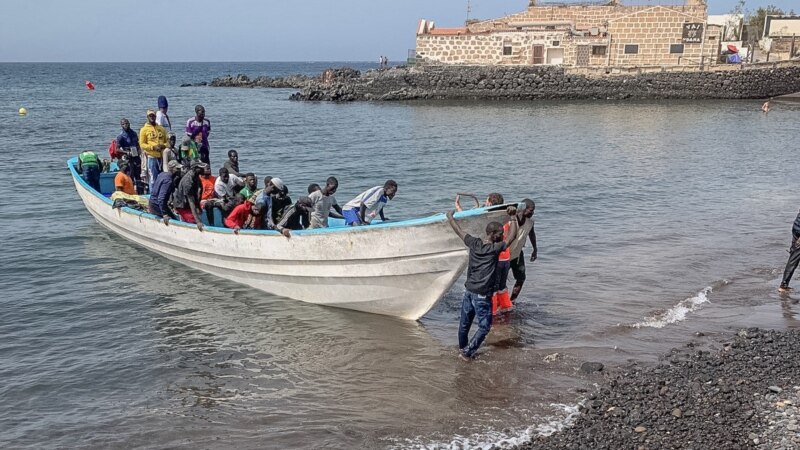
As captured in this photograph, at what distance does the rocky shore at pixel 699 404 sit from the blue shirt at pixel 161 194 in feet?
25.3

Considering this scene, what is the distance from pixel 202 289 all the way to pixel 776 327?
902 cm

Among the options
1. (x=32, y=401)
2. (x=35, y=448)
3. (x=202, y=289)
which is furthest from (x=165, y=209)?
(x=35, y=448)

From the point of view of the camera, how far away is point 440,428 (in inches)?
287

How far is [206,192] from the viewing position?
1224 centimetres

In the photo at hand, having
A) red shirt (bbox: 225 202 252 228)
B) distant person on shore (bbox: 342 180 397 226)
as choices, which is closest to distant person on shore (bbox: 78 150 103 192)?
red shirt (bbox: 225 202 252 228)

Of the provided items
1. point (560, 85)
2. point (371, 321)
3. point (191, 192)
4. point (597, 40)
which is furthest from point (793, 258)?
point (597, 40)

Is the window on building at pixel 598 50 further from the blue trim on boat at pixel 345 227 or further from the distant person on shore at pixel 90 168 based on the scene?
the blue trim on boat at pixel 345 227

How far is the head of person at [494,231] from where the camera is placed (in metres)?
7.85

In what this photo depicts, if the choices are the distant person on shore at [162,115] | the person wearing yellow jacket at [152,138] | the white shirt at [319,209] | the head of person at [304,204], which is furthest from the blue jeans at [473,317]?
the distant person on shore at [162,115]

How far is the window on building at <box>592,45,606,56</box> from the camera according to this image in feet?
181

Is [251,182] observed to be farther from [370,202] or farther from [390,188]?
→ [390,188]

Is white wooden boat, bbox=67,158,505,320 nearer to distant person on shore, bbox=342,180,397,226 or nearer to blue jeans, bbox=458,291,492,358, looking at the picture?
distant person on shore, bbox=342,180,397,226

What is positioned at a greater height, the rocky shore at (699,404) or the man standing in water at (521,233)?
the man standing in water at (521,233)

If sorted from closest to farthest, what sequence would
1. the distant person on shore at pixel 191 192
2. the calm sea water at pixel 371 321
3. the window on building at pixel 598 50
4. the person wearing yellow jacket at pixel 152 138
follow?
the calm sea water at pixel 371 321 → the distant person on shore at pixel 191 192 → the person wearing yellow jacket at pixel 152 138 → the window on building at pixel 598 50
